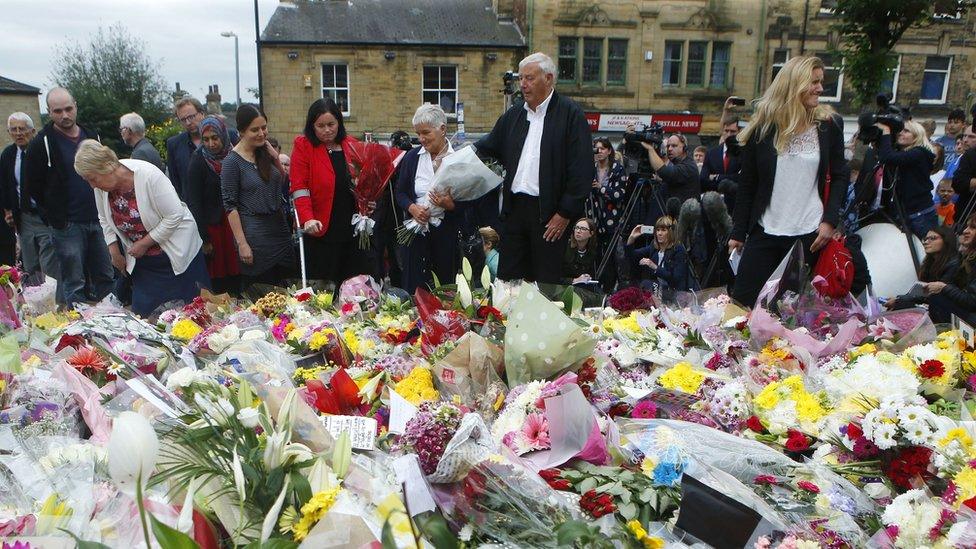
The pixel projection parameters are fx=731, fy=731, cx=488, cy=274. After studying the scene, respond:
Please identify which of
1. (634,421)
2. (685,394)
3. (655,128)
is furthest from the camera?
(655,128)

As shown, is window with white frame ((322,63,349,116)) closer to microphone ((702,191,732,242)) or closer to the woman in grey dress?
the woman in grey dress

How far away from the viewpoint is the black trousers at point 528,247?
4348 millimetres

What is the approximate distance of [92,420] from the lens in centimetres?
190

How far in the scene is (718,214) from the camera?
5.42m

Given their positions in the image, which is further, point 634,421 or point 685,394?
point 685,394

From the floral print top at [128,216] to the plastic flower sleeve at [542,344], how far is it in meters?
2.81

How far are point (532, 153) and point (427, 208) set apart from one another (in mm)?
886

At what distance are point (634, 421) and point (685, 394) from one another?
0.83ft

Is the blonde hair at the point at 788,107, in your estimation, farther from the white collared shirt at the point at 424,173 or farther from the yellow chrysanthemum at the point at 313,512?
Result: the yellow chrysanthemum at the point at 313,512

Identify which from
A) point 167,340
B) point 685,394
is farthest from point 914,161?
point 167,340

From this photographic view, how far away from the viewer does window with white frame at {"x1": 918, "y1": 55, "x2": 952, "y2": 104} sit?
23188mm

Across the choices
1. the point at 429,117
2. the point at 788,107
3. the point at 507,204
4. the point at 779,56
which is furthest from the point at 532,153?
the point at 779,56

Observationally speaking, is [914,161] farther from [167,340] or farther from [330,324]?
[167,340]

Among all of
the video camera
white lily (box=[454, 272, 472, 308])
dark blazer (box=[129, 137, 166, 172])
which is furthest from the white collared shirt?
the video camera
